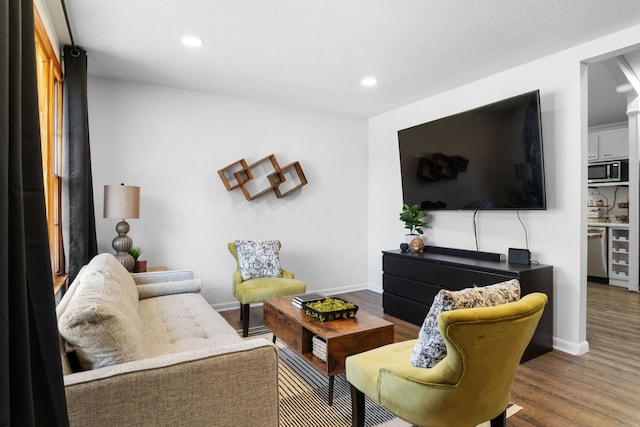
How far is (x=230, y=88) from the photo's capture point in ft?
13.3

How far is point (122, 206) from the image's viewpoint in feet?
10.6

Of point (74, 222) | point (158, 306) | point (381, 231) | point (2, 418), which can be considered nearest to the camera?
point (2, 418)

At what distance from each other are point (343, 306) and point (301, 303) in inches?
13.2

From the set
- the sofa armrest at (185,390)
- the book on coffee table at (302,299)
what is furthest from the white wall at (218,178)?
the sofa armrest at (185,390)

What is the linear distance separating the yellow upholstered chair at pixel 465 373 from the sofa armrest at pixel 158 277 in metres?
2.18

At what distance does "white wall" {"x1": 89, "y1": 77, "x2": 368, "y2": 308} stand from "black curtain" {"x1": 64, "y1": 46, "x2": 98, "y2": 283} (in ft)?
2.19

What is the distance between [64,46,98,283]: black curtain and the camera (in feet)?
9.89

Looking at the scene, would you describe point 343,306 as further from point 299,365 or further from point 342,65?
point 342,65

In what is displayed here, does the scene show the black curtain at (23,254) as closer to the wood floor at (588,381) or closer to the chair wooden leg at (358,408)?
the chair wooden leg at (358,408)

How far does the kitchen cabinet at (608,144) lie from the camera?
6.11 meters

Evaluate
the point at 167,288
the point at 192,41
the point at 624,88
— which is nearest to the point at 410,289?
the point at 167,288

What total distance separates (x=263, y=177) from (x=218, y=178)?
1.81 feet

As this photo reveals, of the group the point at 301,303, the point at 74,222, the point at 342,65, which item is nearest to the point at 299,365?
the point at 301,303

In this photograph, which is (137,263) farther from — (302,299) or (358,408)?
(358,408)
